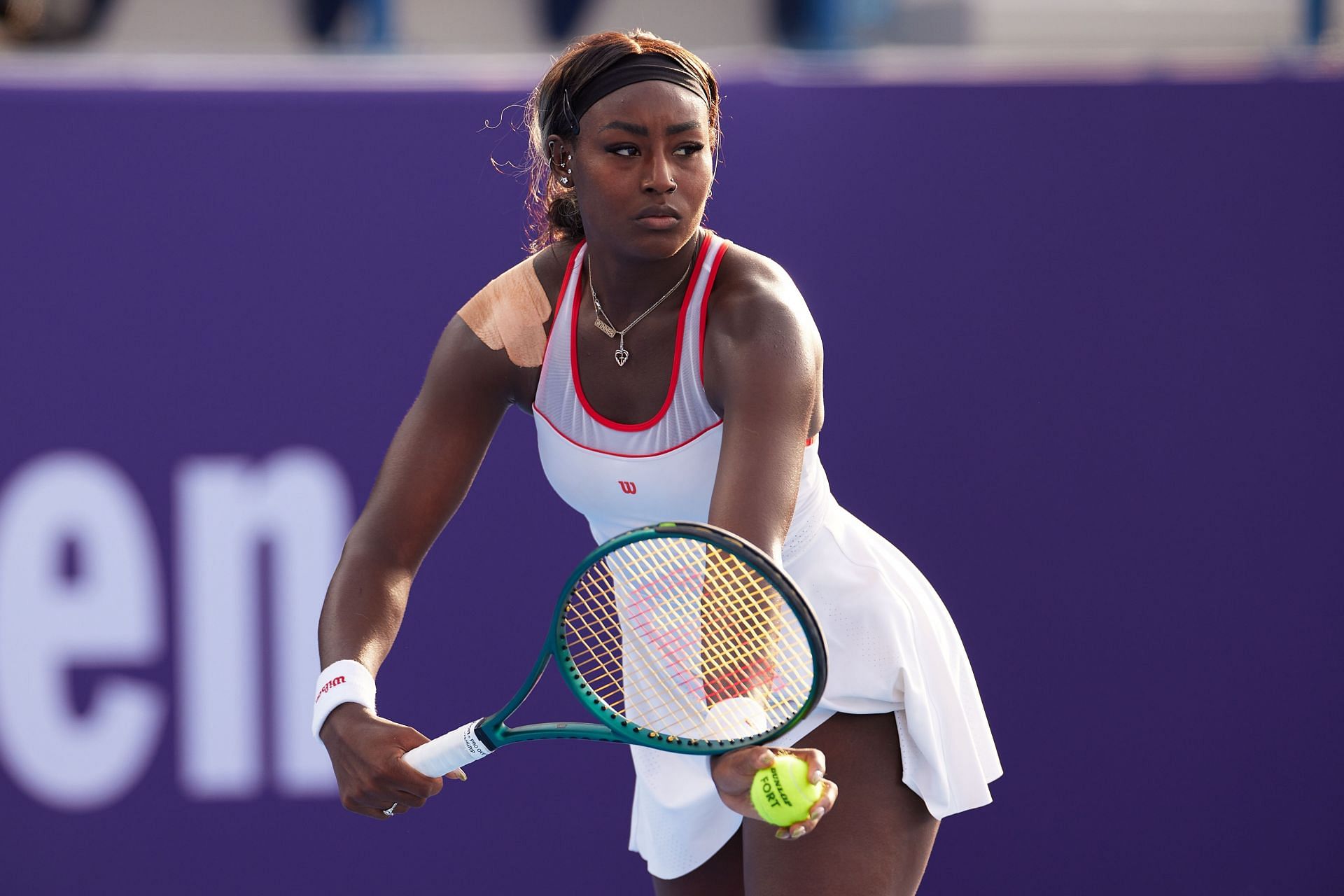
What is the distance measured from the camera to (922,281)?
3.77 meters

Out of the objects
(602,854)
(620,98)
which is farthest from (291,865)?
(620,98)

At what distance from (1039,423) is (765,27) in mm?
2716

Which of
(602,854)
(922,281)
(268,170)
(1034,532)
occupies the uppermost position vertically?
(268,170)

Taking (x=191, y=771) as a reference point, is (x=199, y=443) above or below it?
above

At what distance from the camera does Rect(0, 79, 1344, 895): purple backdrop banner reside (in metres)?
3.60

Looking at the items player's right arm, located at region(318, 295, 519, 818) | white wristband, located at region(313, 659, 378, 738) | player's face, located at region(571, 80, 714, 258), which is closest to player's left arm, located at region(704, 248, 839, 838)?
player's face, located at region(571, 80, 714, 258)

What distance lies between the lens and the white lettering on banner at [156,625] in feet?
11.7

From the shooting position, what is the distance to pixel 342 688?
2021 millimetres

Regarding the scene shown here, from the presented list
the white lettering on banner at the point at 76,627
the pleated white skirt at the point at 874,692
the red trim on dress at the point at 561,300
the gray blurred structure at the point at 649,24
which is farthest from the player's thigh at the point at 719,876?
the gray blurred structure at the point at 649,24

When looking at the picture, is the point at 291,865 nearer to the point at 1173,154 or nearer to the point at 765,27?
the point at 1173,154

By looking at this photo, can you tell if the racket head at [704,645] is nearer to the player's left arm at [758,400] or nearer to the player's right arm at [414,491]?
the player's left arm at [758,400]

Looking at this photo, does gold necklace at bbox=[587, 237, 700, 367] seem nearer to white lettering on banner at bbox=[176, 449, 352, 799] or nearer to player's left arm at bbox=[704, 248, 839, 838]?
player's left arm at bbox=[704, 248, 839, 838]

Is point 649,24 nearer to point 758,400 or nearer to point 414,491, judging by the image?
point 414,491

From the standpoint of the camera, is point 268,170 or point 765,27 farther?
point 765,27
